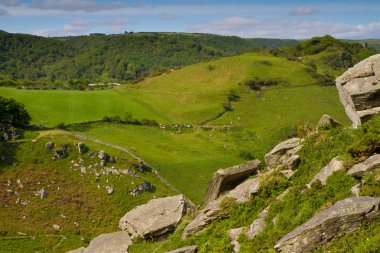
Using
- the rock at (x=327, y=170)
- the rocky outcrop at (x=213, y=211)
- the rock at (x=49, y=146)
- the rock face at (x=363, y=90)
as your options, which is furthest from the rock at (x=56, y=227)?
the rock at (x=327, y=170)

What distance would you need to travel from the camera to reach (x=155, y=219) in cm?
3009

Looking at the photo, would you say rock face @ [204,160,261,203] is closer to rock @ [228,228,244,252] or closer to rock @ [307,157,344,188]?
rock @ [228,228,244,252]

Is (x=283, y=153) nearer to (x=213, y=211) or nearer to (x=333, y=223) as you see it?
(x=213, y=211)

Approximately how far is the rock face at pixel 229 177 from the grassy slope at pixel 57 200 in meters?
35.2

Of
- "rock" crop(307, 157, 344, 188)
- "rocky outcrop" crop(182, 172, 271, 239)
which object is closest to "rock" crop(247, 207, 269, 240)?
"rocky outcrop" crop(182, 172, 271, 239)

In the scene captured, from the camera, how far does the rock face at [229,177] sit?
29.4m

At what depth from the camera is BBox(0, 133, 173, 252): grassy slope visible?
192 feet

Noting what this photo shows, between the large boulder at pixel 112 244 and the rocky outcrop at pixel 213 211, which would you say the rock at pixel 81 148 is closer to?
the large boulder at pixel 112 244

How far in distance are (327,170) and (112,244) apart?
59.0ft

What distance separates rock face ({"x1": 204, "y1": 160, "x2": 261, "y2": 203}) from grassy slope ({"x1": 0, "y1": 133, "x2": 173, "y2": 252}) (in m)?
35.2

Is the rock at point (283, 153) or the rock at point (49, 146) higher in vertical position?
the rock at point (283, 153)

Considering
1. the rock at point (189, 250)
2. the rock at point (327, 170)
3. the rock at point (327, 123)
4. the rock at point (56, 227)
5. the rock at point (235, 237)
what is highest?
the rock at point (327, 123)

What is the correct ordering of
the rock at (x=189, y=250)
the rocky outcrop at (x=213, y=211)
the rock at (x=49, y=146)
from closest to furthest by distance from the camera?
the rock at (x=189, y=250), the rocky outcrop at (x=213, y=211), the rock at (x=49, y=146)

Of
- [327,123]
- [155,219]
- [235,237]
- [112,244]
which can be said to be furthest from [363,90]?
[112,244]
